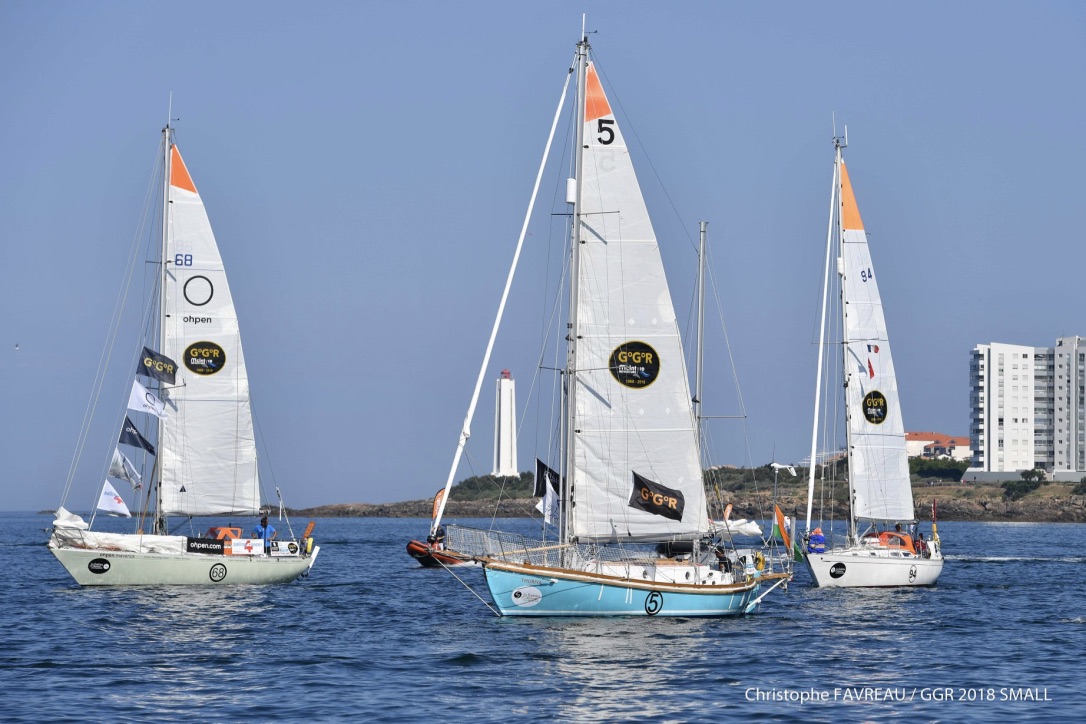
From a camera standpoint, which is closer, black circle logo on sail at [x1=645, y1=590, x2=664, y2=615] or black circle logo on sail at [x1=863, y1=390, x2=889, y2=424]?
black circle logo on sail at [x1=645, y1=590, x2=664, y2=615]

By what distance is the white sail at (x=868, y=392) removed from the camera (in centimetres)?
5009

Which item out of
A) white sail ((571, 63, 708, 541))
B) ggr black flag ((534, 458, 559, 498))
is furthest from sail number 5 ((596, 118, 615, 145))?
ggr black flag ((534, 458, 559, 498))

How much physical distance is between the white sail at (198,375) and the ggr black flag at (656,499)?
58.3 feet

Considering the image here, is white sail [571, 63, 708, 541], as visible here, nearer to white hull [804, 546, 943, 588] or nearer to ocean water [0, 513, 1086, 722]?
ocean water [0, 513, 1086, 722]

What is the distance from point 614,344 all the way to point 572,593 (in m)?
5.93

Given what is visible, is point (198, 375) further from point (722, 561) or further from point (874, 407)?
point (874, 407)

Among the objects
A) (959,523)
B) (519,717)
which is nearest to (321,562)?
(519,717)

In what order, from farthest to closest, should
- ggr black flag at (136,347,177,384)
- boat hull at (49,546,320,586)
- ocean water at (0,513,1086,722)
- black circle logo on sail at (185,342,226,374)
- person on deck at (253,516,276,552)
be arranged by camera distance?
1. black circle logo on sail at (185,342,226,374)
2. person on deck at (253,516,276,552)
3. ggr black flag at (136,347,177,384)
4. boat hull at (49,546,320,586)
5. ocean water at (0,513,1086,722)

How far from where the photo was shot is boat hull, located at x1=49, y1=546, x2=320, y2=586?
42562 mm

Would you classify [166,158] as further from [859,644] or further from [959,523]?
[959,523]

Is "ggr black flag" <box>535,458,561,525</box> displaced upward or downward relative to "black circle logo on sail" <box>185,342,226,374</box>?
downward

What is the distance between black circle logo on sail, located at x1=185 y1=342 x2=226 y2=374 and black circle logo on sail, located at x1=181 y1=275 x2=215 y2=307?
1.35m

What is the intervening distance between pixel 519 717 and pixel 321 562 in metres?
44.6

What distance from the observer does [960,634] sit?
34750 mm
